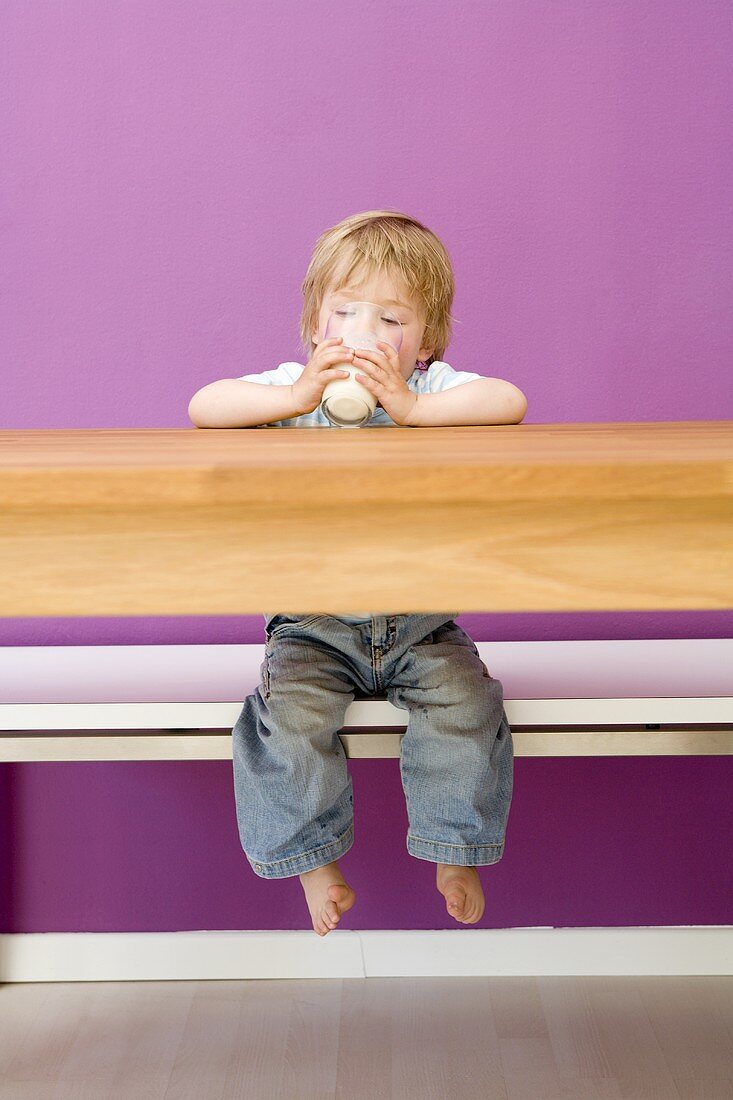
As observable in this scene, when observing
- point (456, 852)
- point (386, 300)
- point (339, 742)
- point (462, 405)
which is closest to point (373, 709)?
point (339, 742)

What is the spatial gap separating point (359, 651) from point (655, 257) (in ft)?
2.68

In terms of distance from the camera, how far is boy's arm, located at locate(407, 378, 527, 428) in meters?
1.12

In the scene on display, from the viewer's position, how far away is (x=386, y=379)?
Answer: 3.37ft

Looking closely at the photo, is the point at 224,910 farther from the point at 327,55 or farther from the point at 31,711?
the point at 327,55

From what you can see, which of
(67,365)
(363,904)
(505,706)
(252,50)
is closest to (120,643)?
(67,365)

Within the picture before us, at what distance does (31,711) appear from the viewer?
4.06 ft

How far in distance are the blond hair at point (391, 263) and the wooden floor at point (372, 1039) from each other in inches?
36.0

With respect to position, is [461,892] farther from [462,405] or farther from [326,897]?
[462,405]

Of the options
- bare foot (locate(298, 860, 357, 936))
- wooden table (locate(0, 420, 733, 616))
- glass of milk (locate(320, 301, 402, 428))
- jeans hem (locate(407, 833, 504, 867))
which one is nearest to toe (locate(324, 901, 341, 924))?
bare foot (locate(298, 860, 357, 936))

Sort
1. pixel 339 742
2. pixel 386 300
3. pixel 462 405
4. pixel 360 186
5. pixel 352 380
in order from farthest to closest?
1. pixel 360 186
2. pixel 386 300
3. pixel 339 742
4. pixel 462 405
5. pixel 352 380

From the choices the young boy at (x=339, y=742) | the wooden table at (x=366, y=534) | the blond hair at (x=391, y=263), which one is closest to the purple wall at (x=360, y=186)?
the blond hair at (x=391, y=263)

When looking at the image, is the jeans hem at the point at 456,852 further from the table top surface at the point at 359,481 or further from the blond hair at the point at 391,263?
the table top surface at the point at 359,481

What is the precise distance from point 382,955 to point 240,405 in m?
0.99

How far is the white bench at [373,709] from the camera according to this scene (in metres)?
1.21
